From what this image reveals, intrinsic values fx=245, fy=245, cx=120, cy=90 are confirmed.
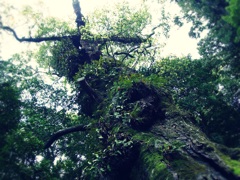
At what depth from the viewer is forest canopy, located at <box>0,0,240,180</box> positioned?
22.9ft

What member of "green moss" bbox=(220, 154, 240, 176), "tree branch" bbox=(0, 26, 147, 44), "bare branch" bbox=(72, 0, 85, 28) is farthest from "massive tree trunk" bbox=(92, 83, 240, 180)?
"bare branch" bbox=(72, 0, 85, 28)

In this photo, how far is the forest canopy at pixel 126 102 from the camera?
698 centimetres

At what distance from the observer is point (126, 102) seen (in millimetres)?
9859

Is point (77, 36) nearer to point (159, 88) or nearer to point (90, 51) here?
point (90, 51)

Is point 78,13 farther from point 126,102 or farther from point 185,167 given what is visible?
point 185,167

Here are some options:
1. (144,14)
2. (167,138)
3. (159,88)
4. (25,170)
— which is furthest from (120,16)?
(25,170)

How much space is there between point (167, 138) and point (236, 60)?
4020 mm

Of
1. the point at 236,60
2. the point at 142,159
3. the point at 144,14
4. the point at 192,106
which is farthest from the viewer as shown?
the point at 144,14

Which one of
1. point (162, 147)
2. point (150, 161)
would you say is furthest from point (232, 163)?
point (150, 161)

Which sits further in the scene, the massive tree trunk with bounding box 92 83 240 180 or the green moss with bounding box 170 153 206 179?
the massive tree trunk with bounding box 92 83 240 180

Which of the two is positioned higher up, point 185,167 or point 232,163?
point 185,167

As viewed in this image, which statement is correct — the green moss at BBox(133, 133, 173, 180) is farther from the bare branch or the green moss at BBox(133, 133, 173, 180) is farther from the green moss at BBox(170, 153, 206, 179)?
the bare branch

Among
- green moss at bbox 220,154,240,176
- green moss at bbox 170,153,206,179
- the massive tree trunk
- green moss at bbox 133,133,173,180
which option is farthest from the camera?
green moss at bbox 133,133,173,180

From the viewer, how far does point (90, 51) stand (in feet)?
51.0
